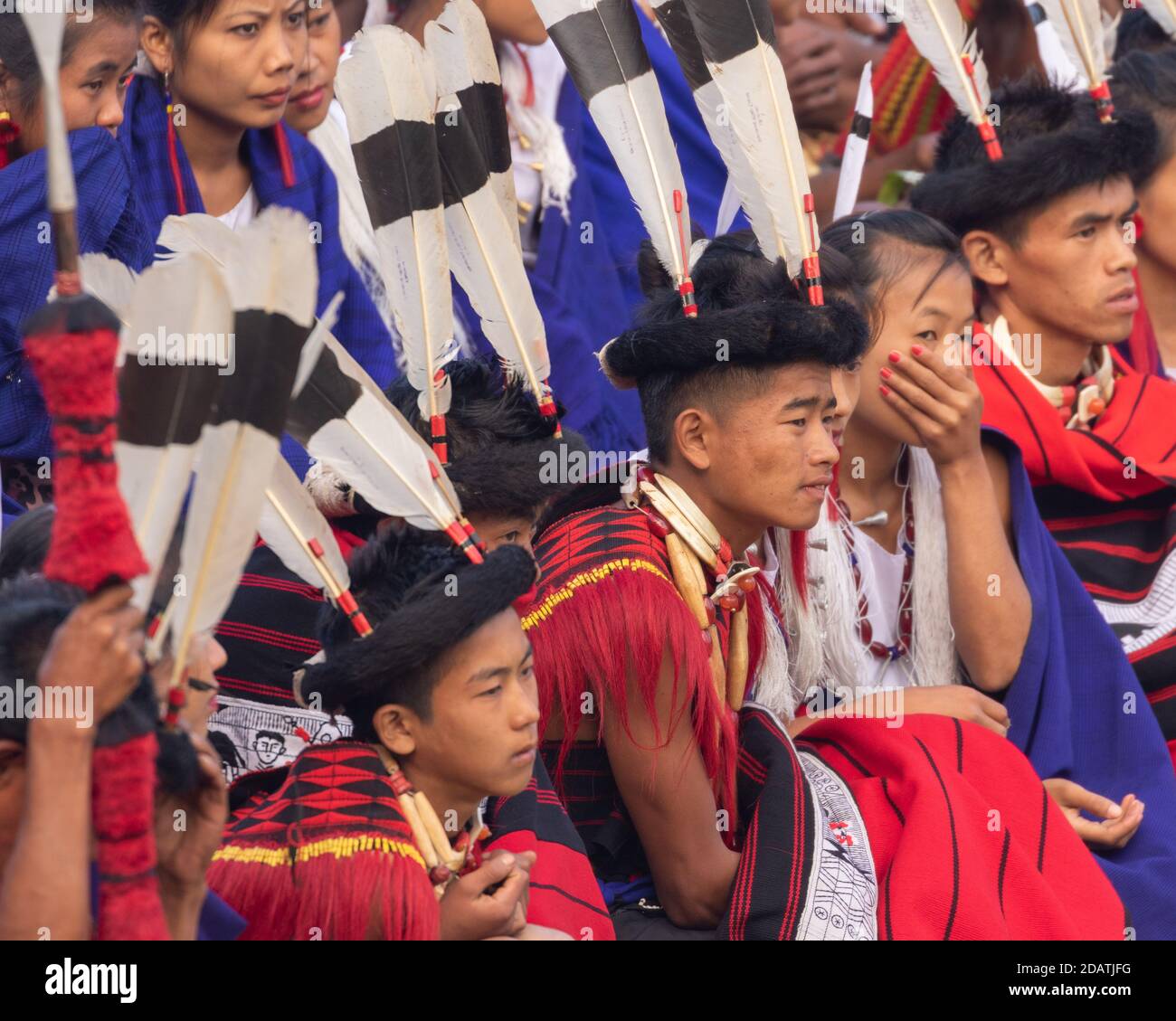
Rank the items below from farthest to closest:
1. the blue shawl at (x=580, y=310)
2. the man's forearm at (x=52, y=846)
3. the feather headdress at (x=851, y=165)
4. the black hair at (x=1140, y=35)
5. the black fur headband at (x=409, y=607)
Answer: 1. the black hair at (x=1140, y=35)
2. the blue shawl at (x=580, y=310)
3. the feather headdress at (x=851, y=165)
4. the black fur headband at (x=409, y=607)
5. the man's forearm at (x=52, y=846)

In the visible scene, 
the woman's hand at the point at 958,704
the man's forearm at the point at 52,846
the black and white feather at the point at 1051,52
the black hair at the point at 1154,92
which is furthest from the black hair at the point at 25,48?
the black hair at the point at 1154,92

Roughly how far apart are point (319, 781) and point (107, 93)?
5.10 ft

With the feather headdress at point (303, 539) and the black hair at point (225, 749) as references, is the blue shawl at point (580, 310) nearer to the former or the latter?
the black hair at point (225, 749)

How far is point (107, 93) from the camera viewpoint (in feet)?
11.1

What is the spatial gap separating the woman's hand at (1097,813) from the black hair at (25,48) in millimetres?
2516

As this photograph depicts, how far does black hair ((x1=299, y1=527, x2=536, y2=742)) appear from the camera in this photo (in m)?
2.59

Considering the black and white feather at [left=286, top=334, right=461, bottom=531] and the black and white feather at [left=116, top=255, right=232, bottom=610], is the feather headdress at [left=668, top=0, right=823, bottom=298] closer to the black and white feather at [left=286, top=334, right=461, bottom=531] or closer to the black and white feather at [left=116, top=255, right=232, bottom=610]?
the black and white feather at [left=286, top=334, right=461, bottom=531]

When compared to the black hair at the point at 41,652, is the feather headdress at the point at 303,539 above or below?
above

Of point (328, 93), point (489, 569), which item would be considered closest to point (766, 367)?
point (489, 569)

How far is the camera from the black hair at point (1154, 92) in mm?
5066

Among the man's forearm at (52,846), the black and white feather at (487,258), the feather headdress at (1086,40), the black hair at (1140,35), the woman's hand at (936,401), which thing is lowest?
the man's forearm at (52,846)

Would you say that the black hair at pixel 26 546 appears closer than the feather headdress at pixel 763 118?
Yes

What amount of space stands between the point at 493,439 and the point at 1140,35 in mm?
3379
